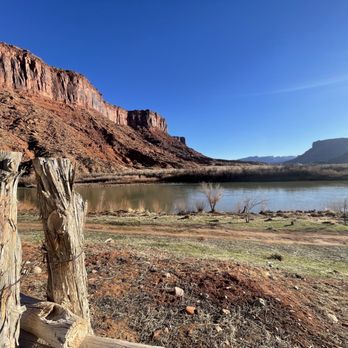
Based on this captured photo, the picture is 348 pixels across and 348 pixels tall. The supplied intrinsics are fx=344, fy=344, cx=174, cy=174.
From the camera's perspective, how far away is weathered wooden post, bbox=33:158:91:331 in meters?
3.00

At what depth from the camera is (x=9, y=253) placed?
8.18ft

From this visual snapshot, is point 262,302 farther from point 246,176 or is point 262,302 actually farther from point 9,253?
point 246,176

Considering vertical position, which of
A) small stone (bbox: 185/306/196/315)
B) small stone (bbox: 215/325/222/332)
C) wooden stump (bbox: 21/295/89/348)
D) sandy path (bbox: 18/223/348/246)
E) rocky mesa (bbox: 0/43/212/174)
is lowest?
sandy path (bbox: 18/223/348/246)

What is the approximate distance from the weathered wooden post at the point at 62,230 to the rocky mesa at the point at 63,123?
6021cm

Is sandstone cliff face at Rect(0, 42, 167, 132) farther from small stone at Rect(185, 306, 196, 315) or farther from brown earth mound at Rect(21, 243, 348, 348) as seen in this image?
small stone at Rect(185, 306, 196, 315)

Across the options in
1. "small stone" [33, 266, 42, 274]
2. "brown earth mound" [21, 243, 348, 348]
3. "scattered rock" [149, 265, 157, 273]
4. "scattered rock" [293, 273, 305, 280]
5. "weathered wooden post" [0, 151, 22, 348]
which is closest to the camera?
"weathered wooden post" [0, 151, 22, 348]

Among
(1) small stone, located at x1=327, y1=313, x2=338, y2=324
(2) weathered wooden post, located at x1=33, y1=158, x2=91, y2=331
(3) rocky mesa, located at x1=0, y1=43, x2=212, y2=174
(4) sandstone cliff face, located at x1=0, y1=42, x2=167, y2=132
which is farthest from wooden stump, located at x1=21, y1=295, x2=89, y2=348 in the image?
(4) sandstone cliff face, located at x1=0, y1=42, x2=167, y2=132

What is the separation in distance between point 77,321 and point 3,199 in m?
1.19

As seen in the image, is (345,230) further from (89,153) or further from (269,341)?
(89,153)

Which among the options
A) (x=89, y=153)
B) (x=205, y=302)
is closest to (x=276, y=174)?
(x=89, y=153)

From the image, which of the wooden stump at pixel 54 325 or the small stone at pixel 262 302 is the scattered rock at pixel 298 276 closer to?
the small stone at pixel 262 302

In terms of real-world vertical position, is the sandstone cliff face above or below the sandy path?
above

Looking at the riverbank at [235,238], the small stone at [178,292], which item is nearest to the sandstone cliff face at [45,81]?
the riverbank at [235,238]

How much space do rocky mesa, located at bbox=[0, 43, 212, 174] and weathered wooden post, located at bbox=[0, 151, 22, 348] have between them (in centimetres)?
6078
